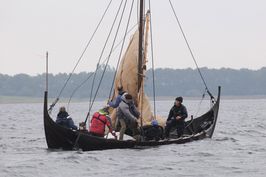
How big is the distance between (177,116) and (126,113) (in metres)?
2.27

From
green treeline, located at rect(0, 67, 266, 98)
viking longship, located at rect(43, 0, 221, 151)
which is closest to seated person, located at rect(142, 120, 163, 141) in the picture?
viking longship, located at rect(43, 0, 221, 151)

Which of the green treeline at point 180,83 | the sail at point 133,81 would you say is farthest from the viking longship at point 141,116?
the green treeline at point 180,83

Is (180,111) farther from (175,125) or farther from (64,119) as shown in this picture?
(64,119)

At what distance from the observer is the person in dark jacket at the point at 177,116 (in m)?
28.3

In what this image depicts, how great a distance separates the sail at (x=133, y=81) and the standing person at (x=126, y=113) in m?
2.21

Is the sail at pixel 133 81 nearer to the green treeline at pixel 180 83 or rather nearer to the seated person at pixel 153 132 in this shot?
the seated person at pixel 153 132

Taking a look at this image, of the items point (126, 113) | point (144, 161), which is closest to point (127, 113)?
point (126, 113)

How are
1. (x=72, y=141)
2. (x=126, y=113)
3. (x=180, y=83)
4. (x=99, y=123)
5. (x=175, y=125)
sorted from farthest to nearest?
(x=180, y=83) → (x=175, y=125) → (x=126, y=113) → (x=99, y=123) → (x=72, y=141)

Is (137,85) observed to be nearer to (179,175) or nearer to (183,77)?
(179,175)

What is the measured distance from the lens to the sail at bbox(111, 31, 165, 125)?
3011cm

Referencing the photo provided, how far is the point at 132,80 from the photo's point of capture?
3020cm

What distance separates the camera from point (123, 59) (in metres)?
31.2

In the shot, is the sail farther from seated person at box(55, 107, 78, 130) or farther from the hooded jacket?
seated person at box(55, 107, 78, 130)

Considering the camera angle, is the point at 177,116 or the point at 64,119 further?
the point at 177,116
